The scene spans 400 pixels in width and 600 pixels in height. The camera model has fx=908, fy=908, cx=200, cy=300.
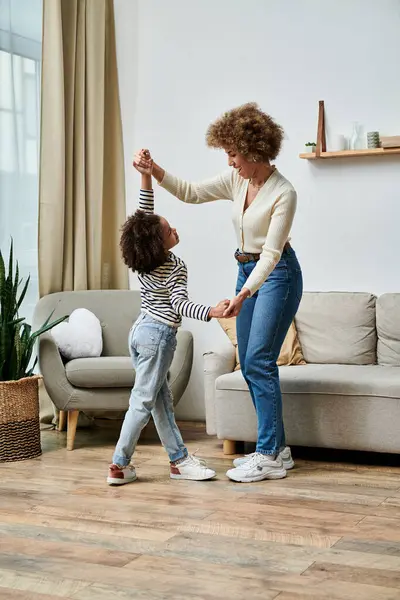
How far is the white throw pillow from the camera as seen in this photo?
4363mm

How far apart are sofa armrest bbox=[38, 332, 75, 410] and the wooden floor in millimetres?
409

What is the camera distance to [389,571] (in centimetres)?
241

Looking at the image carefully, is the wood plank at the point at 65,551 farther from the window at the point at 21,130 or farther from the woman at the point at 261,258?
the window at the point at 21,130

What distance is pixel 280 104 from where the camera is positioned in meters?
4.75

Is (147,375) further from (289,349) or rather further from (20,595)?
(20,595)

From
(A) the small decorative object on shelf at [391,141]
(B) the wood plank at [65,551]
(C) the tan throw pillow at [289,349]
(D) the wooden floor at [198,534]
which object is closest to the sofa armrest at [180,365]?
(C) the tan throw pillow at [289,349]

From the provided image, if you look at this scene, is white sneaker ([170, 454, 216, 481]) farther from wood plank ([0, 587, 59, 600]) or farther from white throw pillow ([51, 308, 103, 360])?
wood plank ([0, 587, 59, 600])

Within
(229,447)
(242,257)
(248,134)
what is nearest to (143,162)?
(248,134)

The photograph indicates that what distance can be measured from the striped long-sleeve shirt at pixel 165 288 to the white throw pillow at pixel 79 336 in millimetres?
1059

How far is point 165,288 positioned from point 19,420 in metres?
1.07

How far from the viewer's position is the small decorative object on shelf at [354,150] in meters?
4.35

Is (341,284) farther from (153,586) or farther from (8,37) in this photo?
→ (153,586)

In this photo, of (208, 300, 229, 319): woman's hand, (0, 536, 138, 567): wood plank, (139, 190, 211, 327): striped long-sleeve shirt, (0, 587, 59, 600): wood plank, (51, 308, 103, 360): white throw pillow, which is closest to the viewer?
(0, 587, 59, 600): wood plank

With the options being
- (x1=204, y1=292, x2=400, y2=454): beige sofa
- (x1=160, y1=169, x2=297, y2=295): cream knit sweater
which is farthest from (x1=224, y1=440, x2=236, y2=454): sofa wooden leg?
(x1=160, y1=169, x2=297, y2=295): cream knit sweater
